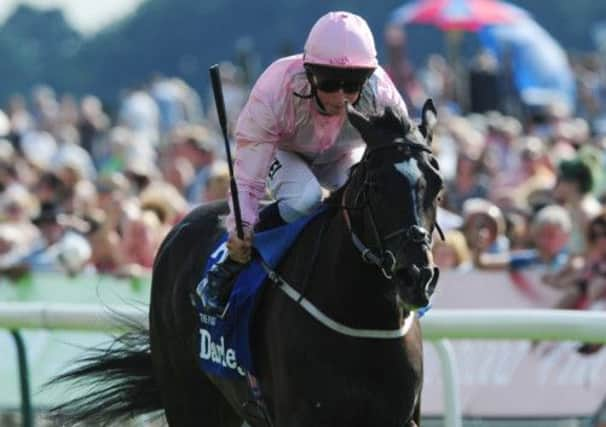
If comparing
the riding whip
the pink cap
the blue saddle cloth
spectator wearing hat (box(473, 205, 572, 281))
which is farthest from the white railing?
spectator wearing hat (box(473, 205, 572, 281))

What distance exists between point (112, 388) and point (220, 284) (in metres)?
1.28

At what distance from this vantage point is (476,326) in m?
7.35

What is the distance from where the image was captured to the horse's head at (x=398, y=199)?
548cm

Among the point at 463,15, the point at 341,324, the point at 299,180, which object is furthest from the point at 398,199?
the point at 463,15

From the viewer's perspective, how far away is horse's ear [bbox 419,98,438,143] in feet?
19.6

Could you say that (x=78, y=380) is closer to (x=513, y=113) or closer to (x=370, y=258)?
(x=370, y=258)

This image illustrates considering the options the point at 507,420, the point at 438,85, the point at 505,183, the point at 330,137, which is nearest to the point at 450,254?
the point at 507,420

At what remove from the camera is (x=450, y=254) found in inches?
388

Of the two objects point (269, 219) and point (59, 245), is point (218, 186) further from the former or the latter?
point (269, 219)

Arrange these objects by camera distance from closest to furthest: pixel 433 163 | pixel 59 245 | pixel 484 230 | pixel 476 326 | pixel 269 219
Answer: pixel 433 163
pixel 269 219
pixel 476 326
pixel 484 230
pixel 59 245

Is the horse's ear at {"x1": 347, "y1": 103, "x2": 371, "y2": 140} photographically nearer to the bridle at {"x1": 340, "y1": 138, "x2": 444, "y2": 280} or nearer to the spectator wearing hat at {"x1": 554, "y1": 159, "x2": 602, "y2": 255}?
the bridle at {"x1": 340, "y1": 138, "x2": 444, "y2": 280}

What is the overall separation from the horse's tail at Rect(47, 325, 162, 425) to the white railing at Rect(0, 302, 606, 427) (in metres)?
0.23

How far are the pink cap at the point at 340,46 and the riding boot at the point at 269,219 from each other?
719mm

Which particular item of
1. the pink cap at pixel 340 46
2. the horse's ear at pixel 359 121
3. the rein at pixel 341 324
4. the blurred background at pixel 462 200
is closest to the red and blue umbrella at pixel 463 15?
the blurred background at pixel 462 200
